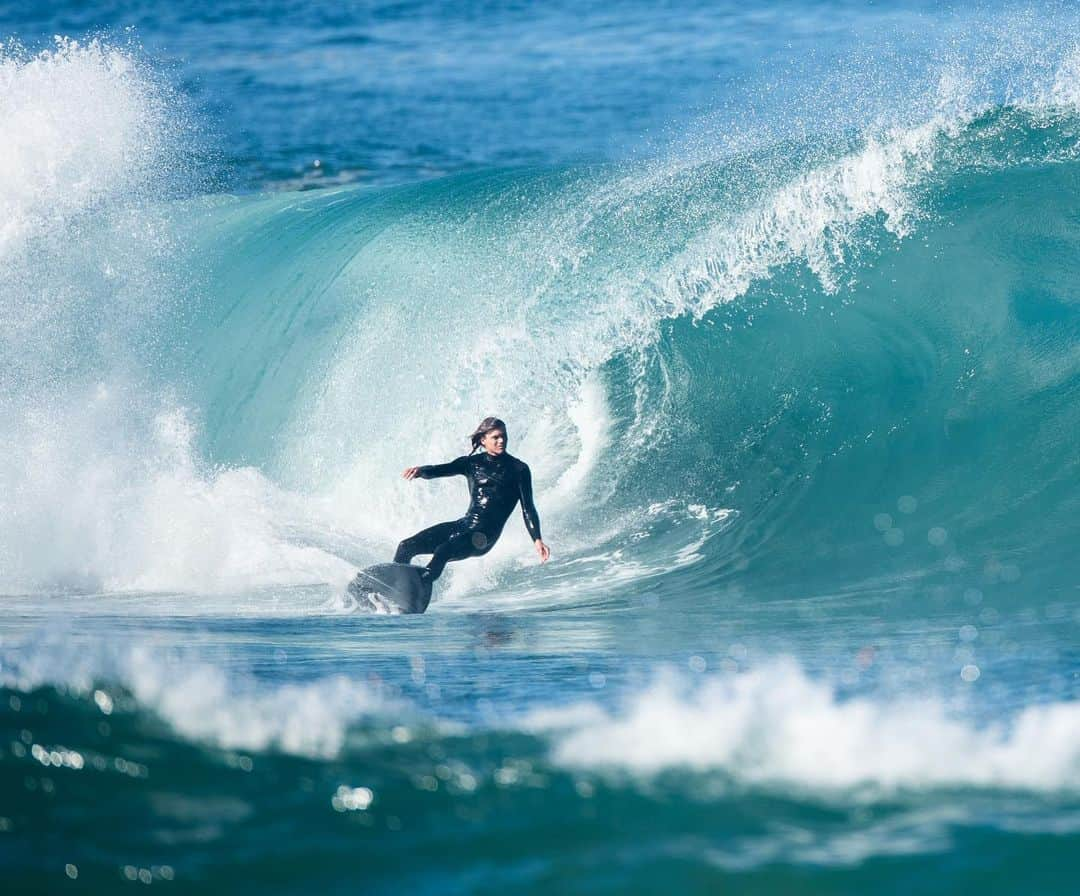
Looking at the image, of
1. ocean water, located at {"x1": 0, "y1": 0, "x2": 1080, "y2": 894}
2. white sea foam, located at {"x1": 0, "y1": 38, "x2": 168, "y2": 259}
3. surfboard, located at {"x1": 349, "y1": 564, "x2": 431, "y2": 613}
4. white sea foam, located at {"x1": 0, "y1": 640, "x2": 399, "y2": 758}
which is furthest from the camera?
white sea foam, located at {"x1": 0, "y1": 38, "x2": 168, "y2": 259}

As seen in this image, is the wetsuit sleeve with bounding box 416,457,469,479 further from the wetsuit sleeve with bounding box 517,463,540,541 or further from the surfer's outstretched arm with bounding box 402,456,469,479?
the wetsuit sleeve with bounding box 517,463,540,541

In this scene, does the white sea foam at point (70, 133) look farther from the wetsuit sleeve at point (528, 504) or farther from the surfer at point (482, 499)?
the wetsuit sleeve at point (528, 504)

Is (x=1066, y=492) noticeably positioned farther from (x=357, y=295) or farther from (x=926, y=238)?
(x=357, y=295)

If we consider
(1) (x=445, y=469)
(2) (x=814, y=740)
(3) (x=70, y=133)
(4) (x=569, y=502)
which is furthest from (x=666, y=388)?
(3) (x=70, y=133)

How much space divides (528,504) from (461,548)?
20.1 inches

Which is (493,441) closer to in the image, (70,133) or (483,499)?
(483,499)

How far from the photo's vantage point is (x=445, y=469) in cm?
815

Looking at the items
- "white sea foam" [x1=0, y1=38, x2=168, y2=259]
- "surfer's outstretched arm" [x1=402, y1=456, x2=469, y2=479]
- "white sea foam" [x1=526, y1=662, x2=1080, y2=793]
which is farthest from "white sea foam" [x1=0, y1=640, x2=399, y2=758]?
"white sea foam" [x1=0, y1=38, x2=168, y2=259]

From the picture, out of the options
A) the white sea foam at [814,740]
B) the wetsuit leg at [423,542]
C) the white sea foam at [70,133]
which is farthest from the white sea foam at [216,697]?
the white sea foam at [70,133]

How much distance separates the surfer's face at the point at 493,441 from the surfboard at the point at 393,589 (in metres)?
0.90

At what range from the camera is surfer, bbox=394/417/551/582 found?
8.07 metres

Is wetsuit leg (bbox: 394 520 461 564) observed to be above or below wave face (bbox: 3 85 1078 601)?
below

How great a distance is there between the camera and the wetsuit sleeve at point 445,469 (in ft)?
26.6

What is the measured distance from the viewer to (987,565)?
7.84 metres
